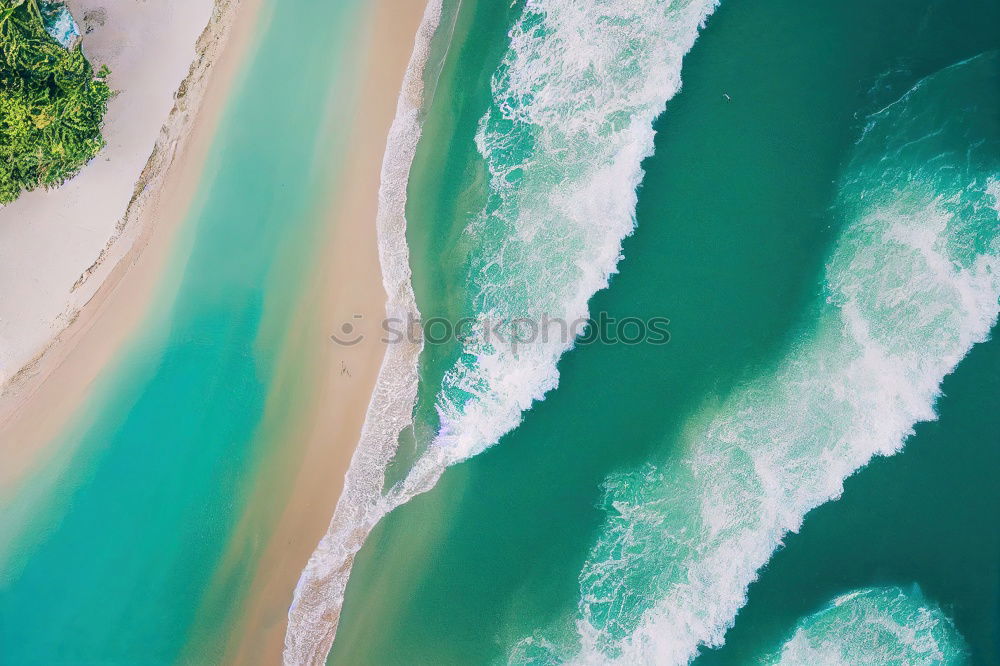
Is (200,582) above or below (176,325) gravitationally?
below

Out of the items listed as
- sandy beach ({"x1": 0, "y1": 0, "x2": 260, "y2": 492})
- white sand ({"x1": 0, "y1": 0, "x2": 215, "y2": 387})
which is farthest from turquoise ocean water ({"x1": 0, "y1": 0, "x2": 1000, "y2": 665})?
white sand ({"x1": 0, "y1": 0, "x2": 215, "y2": 387})

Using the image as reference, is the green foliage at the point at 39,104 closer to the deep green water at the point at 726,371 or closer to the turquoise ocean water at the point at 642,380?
the turquoise ocean water at the point at 642,380

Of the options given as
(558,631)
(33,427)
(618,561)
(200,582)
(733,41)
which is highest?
(733,41)

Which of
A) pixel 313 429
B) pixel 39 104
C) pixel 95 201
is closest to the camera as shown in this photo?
pixel 39 104

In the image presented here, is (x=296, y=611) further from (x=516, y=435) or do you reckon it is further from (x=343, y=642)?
(x=516, y=435)

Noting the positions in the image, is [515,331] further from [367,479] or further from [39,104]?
[39,104]

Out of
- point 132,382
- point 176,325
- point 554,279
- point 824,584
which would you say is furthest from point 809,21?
point 132,382

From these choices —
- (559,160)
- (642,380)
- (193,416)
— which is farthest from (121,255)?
(642,380)

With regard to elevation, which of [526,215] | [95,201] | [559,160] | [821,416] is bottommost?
[821,416]
